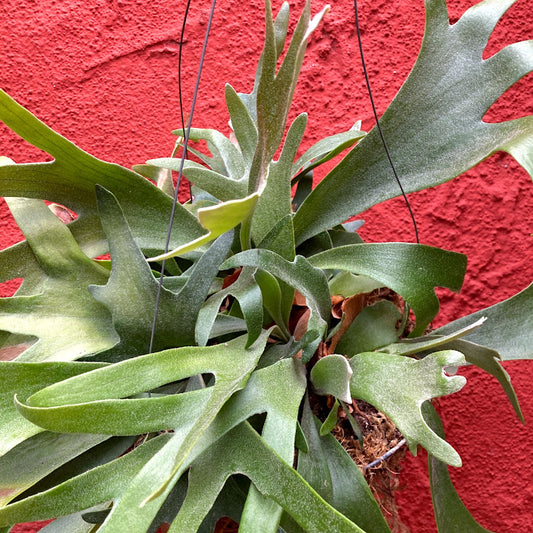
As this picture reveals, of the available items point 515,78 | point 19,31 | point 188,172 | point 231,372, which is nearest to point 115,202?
point 188,172

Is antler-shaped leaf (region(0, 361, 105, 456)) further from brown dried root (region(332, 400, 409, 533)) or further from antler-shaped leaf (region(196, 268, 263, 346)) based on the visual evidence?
brown dried root (region(332, 400, 409, 533))

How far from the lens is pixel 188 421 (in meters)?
0.53

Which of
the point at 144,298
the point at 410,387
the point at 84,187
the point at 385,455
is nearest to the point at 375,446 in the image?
the point at 385,455

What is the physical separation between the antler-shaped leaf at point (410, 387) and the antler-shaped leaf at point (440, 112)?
0.19 m

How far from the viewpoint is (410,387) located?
526 millimetres

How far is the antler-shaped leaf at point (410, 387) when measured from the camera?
490mm

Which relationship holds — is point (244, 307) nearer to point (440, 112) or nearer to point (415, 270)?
point (415, 270)

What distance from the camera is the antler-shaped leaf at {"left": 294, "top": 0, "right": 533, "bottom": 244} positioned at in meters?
0.62

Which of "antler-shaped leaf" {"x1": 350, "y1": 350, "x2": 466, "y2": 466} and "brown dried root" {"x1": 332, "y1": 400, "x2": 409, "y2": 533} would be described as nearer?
"antler-shaped leaf" {"x1": 350, "y1": 350, "x2": 466, "y2": 466}

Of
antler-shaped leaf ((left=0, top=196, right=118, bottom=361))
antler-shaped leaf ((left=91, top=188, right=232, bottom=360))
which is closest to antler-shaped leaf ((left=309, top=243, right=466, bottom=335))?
antler-shaped leaf ((left=91, top=188, right=232, bottom=360))

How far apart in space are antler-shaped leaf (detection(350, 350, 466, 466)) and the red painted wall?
445mm

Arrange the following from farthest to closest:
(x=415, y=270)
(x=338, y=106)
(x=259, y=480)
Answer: (x=338, y=106)
(x=415, y=270)
(x=259, y=480)

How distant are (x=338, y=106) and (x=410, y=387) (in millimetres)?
648

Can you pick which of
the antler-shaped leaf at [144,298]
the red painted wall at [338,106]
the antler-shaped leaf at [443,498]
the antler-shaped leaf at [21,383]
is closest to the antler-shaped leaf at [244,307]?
the antler-shaped leaf at [144,298]
